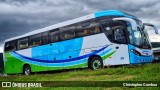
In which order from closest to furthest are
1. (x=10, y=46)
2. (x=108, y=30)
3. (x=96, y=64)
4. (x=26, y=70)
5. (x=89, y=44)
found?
(x=108, y=30)
(x=96, y=64)
(x=89, y=44)
(x=26, y=70)
(x=10, y=46)

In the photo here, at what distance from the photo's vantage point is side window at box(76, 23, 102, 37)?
19.5 m

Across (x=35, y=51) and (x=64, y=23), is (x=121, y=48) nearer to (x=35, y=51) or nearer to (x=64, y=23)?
(x=64, y=23)

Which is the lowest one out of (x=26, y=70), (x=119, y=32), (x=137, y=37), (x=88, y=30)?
(x=26, y=70)

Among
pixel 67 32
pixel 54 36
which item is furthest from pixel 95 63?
pixel 54 36

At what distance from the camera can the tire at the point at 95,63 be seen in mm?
19578

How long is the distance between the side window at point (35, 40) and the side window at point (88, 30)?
15.2 feet

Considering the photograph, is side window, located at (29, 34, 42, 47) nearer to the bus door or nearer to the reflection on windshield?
the bus door

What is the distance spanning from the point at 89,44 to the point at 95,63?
4.04 feet

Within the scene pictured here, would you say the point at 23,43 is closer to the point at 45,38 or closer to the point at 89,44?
the point at 45,38

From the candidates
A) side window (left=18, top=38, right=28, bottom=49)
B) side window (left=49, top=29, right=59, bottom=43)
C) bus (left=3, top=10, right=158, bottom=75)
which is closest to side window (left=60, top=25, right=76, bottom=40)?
bus (left=3, top=10, right=158, bottom=75)

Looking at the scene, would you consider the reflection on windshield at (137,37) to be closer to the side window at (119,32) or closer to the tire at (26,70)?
the side window at (119,32)

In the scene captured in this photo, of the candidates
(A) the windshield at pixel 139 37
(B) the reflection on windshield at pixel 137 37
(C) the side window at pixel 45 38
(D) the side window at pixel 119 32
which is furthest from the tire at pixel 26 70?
(B) the reflection on windshield at pixel 137 37

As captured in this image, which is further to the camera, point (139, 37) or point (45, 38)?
point (45, 38)

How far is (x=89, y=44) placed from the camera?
1998cm
